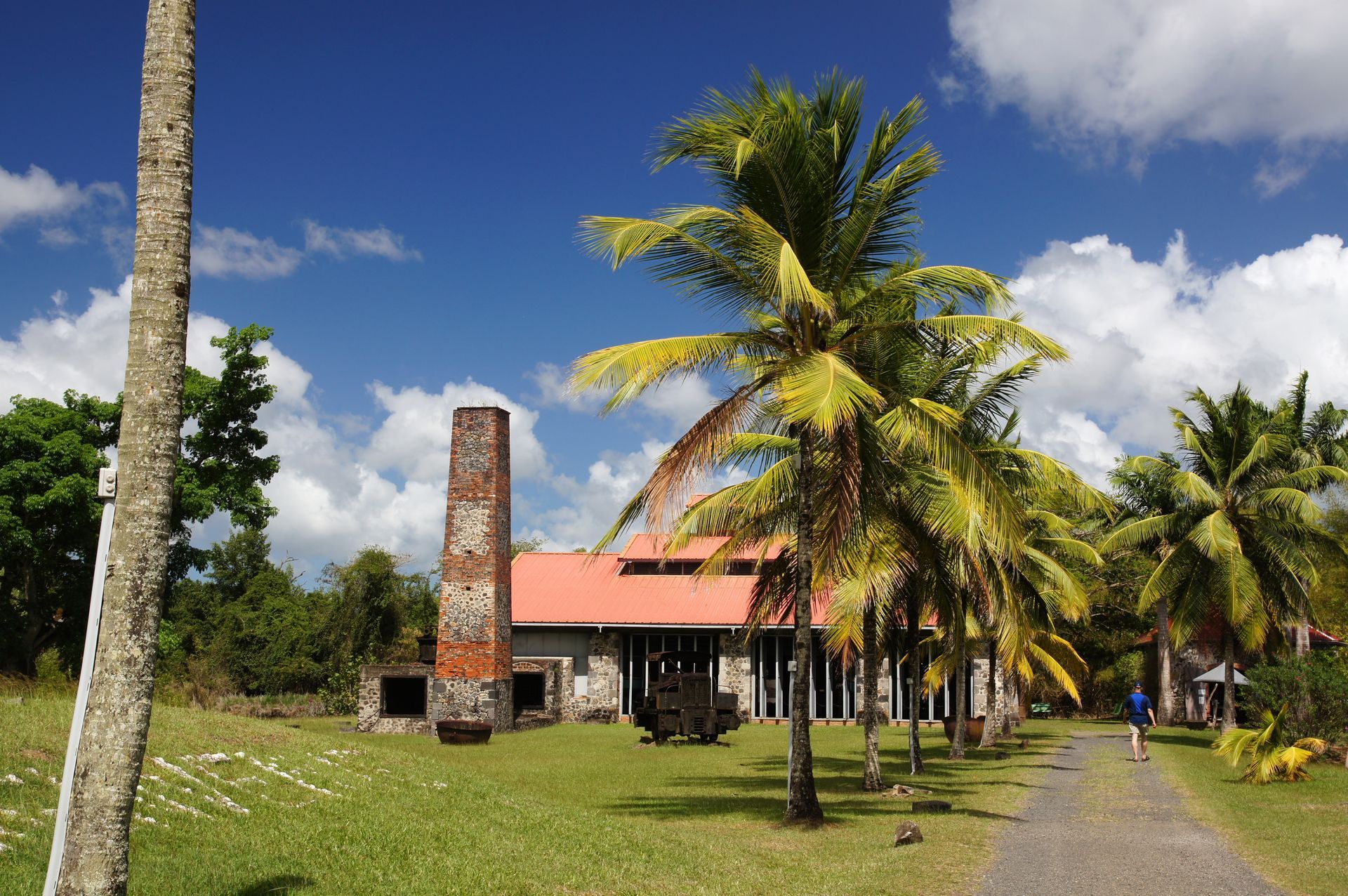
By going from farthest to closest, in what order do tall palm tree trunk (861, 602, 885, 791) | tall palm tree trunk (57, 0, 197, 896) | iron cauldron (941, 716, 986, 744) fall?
iron cauldron (941, 716, 986, 744) < tall palm tree trunk (861, 602, 885, 791) < tall palm tree trunk (57, 0, 197, 896)

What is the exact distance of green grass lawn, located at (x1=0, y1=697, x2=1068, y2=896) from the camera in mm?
7848

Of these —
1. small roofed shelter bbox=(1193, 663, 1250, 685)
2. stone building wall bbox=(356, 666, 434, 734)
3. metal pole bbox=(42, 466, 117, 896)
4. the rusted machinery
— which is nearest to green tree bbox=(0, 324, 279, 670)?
stone building wall bbox=(356, 666, 434, 734)

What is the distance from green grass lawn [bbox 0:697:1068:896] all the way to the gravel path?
457 millimetres

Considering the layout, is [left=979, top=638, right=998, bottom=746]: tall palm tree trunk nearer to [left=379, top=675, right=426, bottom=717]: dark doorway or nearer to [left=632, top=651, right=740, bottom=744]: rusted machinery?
[left=632, top=651, right=740, bottom=744]: rusted machinery

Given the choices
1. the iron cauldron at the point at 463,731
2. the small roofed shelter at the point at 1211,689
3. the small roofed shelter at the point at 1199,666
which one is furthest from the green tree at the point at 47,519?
the small roofed shelter at the point at 1199,666

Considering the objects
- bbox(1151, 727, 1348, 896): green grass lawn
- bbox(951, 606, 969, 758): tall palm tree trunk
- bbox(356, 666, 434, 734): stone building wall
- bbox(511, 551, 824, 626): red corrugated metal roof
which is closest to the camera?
bbox(1151, 727, 1348, 896): green grass lawn

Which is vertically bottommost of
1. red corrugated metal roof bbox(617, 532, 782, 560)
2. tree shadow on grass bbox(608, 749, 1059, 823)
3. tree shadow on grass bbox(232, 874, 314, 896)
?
tree shadow on grass bbox(608, 749, 1059, 823)

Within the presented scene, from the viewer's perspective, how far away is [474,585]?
1067 inches

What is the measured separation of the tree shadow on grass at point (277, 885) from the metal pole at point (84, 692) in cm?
167

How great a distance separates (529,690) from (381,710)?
5.98m

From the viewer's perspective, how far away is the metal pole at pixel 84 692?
539cm

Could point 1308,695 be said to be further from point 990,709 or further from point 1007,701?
point 1007,701

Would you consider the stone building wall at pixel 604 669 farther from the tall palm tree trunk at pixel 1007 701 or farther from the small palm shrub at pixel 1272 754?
the small palm shrub at pixel 1272 754

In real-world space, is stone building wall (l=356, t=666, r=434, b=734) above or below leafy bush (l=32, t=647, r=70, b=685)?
below
